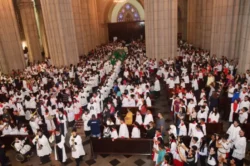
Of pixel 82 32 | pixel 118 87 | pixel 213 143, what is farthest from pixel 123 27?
pixel 213 143

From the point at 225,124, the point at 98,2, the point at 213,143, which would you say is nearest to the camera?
the point at 213,143

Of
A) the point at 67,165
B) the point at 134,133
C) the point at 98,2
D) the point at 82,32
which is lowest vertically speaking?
the point at 67,165

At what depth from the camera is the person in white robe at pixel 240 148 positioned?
21.9ft

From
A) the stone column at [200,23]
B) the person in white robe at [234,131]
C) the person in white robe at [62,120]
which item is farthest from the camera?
the stone column at [200,23]

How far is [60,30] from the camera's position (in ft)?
55.7

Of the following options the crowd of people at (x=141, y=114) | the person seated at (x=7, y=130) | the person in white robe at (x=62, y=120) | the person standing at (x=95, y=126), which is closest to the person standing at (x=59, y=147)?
the crowd of people at (x=141, y=114)

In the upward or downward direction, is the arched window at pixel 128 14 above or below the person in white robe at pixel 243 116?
above

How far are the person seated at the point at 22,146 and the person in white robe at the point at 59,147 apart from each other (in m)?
1.37

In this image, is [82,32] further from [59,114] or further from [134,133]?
[134,133]

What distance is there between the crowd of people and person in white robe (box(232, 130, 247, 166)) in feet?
0.09

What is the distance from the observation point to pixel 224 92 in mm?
11367

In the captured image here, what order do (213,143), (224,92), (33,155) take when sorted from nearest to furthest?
(213,143) < (33,155) < (224,92)

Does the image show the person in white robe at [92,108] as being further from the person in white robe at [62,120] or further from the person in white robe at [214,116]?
the person in white robe at [214,116]

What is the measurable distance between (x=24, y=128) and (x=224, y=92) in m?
9.75
